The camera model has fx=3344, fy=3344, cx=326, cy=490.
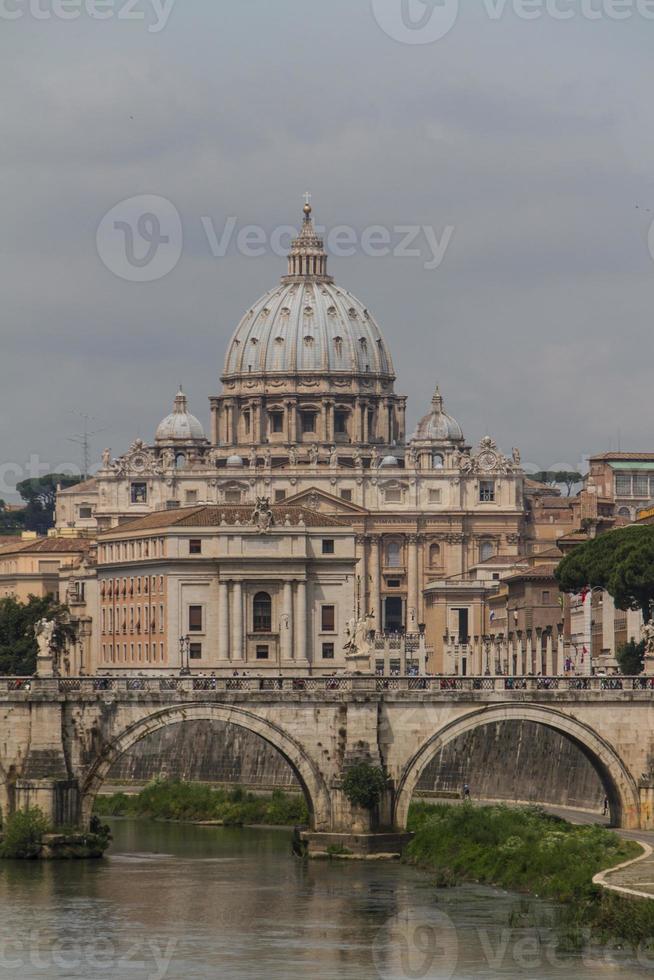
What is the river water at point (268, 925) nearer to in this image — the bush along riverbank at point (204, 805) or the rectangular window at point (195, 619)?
the bush along riverbank at point (204, 805)

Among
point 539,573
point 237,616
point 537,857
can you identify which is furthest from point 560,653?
point 537,857

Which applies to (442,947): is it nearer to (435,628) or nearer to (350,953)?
(350,953)

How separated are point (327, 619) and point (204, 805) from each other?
40.3m

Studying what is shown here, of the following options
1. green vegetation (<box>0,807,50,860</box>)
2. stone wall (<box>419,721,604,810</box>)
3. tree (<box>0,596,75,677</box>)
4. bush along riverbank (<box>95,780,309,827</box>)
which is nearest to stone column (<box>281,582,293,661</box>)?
tree (<box>0,596,75,677</box>)

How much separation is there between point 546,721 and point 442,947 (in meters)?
14.9

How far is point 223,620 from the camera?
144 meters

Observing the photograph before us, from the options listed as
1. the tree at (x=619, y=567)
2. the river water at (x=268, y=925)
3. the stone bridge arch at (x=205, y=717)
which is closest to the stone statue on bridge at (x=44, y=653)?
the stone bridge arch at (x=205, y=717)

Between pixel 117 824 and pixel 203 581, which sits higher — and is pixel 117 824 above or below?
below

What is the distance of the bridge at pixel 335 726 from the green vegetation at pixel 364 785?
29 cm

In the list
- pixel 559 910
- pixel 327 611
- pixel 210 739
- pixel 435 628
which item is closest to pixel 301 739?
pixel 559 910

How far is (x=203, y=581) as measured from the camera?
146 m

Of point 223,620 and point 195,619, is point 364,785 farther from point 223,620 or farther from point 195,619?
point 195,619

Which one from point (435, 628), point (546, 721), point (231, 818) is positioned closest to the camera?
point (546, 721)

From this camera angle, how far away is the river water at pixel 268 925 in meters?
66.9
